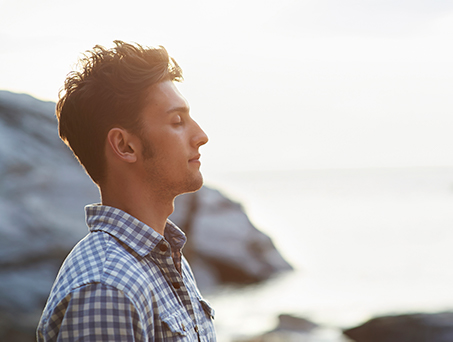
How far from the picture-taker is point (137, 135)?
196 centimetres

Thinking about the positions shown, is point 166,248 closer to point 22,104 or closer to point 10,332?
point 10,332

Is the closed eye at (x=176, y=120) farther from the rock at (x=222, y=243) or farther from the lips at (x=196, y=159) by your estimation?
the rock at (x=222, y=243)

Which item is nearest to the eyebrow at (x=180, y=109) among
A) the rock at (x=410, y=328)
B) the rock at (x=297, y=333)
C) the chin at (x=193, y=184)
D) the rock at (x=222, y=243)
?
the chin at (x=193, y=184)

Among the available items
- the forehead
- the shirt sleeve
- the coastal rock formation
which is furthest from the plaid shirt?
the coastal rock formation

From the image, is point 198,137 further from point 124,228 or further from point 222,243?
point 222,243

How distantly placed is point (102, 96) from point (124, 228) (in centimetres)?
57

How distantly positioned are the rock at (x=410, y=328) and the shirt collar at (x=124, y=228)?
20.9ft

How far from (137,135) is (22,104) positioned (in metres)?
9.55

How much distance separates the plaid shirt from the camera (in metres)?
1.51

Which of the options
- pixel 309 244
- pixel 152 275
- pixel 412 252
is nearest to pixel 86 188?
pixel 152 275

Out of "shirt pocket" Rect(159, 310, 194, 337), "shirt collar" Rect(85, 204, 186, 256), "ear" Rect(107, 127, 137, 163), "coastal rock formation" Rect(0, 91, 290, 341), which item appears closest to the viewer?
"shirt pocket" Rect(159, 310, 194, 337)

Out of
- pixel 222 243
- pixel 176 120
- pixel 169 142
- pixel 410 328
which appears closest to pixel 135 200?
pixel 169 142

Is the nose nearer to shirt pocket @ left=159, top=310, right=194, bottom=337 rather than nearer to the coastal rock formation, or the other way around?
shirt pocket @ left=159, top=310, right=194, bottom=337

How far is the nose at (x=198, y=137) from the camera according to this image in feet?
6.65
